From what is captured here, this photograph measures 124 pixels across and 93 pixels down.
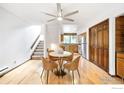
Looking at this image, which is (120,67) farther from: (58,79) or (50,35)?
(50,35)

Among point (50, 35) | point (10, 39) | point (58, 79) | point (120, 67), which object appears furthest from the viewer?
point (50, 35)

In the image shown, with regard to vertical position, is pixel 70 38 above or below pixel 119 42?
above

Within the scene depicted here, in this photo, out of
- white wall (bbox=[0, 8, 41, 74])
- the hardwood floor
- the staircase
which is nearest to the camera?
the hardwood floor

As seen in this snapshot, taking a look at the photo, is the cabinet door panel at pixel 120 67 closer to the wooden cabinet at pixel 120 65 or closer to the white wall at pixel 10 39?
the wooden cabinet at pixel 120 65

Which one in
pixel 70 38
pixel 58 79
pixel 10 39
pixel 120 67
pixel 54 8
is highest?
pixel 54 8

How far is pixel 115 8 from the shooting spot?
351 centimetres

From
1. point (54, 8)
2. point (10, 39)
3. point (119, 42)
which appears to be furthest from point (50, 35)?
point (119, 42)

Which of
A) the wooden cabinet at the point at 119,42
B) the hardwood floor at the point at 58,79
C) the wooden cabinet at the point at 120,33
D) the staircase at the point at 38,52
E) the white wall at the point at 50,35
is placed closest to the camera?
the hardwood floor at the point at 58,79

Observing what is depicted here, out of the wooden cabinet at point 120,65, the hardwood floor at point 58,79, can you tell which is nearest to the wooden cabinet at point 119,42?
the wooden cabinet at point 120,65

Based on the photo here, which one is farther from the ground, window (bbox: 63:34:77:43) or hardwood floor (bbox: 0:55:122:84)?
window (bbox: 63:34:77:43)

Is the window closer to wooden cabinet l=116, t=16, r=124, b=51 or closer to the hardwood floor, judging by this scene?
the hardwood floor

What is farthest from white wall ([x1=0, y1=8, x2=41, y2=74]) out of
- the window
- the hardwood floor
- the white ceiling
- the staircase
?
the window
